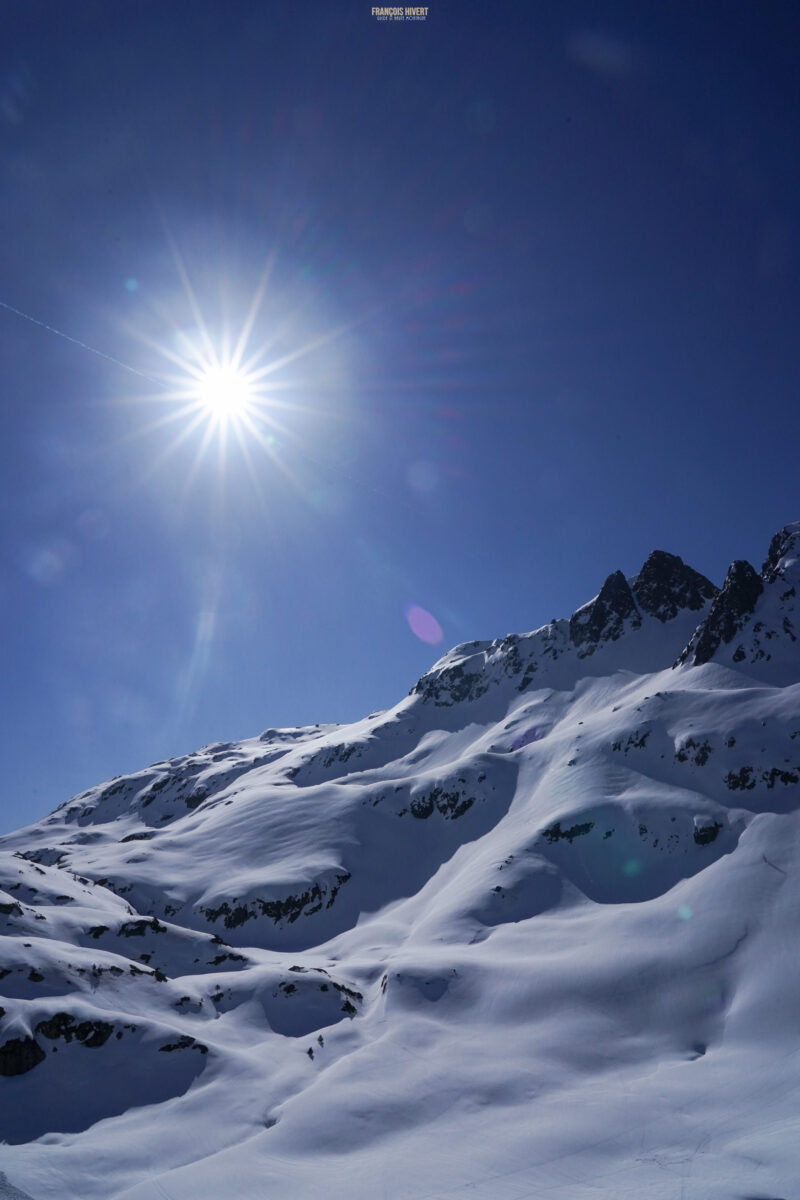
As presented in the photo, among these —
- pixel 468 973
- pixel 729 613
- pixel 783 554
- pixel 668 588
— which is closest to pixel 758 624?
pixel 729 613

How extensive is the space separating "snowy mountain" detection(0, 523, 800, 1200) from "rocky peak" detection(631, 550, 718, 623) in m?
19.4

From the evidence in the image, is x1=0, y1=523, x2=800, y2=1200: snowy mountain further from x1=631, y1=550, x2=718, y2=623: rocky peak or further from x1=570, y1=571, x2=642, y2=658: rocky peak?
x1=631, y1=550, x2=718, y2=623: rocky peak

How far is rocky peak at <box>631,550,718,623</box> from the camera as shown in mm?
126812

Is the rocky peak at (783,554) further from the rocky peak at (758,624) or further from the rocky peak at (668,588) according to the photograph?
the rocky peak at (668,588)

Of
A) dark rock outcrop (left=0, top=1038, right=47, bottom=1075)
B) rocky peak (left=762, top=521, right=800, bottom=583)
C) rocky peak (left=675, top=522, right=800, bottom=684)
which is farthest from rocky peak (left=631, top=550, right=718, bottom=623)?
dark rock outcrop (left=0, top=1038, right=47, bottom=1075)

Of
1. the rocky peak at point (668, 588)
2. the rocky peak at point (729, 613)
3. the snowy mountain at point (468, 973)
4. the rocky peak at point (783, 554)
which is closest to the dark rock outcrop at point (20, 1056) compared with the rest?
the snowy mountain at point (468, 973)

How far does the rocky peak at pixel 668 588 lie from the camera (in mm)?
126812

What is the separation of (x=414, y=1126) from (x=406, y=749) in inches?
4116

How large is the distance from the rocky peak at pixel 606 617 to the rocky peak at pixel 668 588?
2.60 m

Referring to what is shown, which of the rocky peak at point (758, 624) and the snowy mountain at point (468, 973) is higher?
the rocky peak at point (758, 624)

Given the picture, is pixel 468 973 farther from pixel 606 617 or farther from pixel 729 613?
pixel 606 617

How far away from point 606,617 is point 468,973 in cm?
9692

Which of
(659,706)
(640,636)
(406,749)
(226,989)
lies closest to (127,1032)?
(226,989)

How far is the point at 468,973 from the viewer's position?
48031 mm
